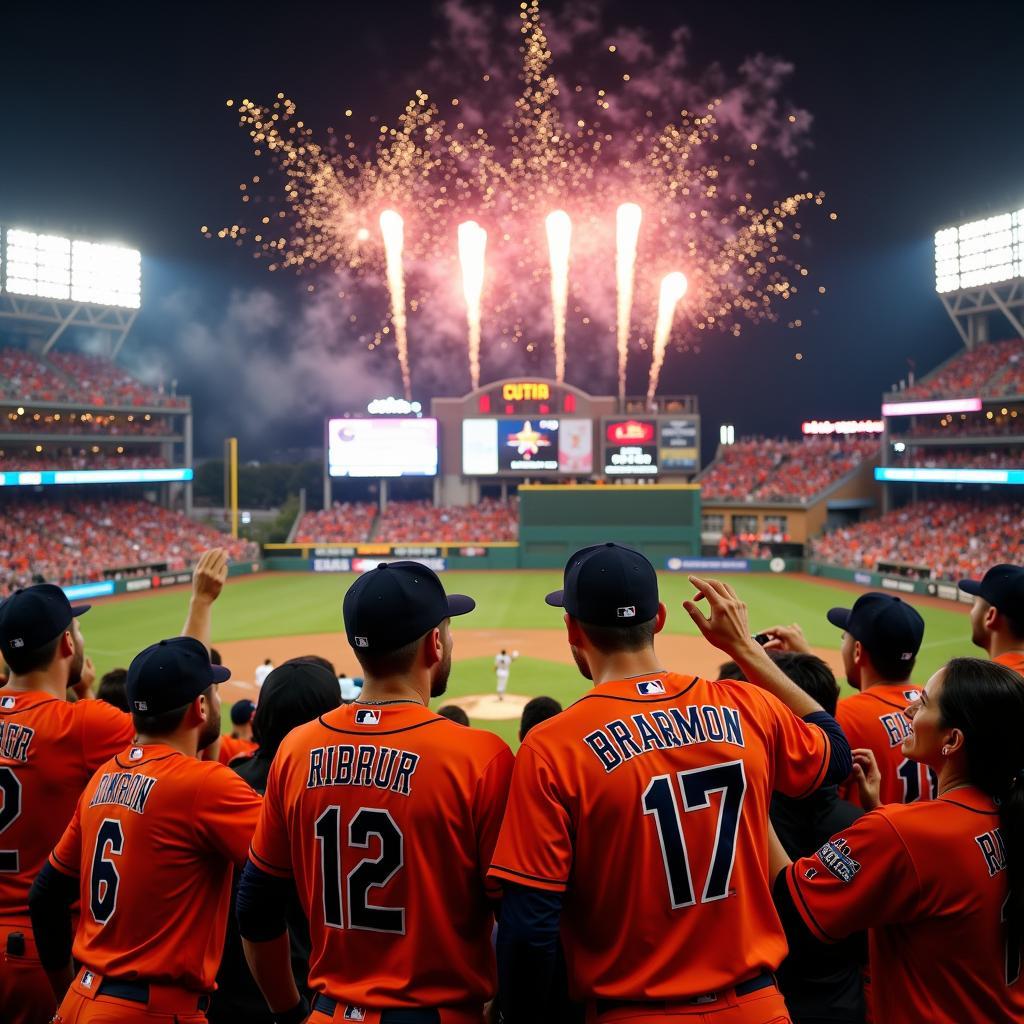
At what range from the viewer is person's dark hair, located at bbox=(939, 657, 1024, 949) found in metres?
2.73

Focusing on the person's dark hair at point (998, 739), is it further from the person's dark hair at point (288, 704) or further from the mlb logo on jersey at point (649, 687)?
the person's dark hair at point (288, 704)

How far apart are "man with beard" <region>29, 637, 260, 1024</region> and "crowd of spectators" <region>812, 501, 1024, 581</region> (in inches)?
1546

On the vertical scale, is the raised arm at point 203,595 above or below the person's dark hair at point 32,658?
above

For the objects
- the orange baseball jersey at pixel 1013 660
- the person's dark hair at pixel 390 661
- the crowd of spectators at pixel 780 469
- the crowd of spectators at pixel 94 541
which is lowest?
the crowd of spectators at pixel 94 541

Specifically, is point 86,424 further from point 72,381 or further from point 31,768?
point 31,768

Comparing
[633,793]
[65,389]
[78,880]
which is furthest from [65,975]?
[65,389]

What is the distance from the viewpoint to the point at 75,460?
161 ft

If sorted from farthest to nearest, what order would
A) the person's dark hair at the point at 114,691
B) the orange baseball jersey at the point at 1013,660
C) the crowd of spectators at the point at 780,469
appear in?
the crowd of spectators at the point at 780,469 → the person's dark hair at the point at 114,691 → the orange baseball jersey at the point at 1013,660

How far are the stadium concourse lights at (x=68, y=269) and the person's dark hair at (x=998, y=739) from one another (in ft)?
180

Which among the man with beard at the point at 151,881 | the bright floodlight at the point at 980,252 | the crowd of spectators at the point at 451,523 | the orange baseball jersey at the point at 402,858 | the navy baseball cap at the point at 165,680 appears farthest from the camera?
the crowd of spectators at the point at 451,523

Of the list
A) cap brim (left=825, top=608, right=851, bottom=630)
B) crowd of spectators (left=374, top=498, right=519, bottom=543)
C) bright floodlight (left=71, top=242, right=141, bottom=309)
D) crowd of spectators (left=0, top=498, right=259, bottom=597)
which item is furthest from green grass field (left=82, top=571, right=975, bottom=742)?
bright floodlight (left=71, top=242, right=141, bottom=309)

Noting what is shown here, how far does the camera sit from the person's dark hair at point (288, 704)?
4.49 m

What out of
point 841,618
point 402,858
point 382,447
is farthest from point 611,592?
point 382,447

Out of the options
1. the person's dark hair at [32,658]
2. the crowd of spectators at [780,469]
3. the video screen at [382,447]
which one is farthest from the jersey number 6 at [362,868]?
the crowd of spectators at [780,469]
